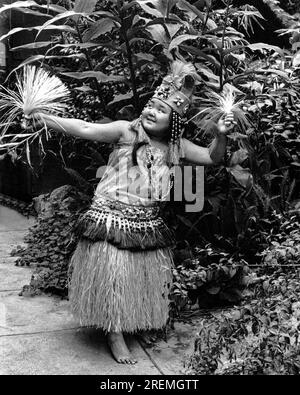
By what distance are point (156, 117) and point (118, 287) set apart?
823 millimetres

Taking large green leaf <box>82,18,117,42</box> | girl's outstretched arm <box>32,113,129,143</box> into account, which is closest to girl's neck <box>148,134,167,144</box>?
girl's outstretched arm <box>32,113,129,143</box>

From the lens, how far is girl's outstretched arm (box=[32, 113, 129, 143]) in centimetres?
260

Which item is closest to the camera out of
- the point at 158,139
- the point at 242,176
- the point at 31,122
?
the point at 31,122

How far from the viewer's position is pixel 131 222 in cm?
269

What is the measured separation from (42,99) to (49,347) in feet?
4.04

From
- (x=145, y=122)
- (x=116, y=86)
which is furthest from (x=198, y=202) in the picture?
(x=116, y=86)

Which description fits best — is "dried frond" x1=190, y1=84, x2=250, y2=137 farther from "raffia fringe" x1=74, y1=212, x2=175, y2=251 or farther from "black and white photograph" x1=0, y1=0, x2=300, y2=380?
"raffia fringe" x1=74, y1=212, x2=175, y2=251

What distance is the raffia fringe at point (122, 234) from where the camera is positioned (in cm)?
263

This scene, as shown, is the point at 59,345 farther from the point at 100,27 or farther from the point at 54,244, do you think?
the point at 100,27

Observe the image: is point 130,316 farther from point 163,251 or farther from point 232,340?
point 232,340

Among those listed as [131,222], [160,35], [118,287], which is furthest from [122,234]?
[160,35]

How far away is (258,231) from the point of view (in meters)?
3.37

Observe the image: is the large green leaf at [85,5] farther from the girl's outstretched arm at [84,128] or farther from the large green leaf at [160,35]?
the girl's outstretched arm at [84,128]

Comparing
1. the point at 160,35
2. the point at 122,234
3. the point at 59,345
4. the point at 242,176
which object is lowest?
the point at 59,345
